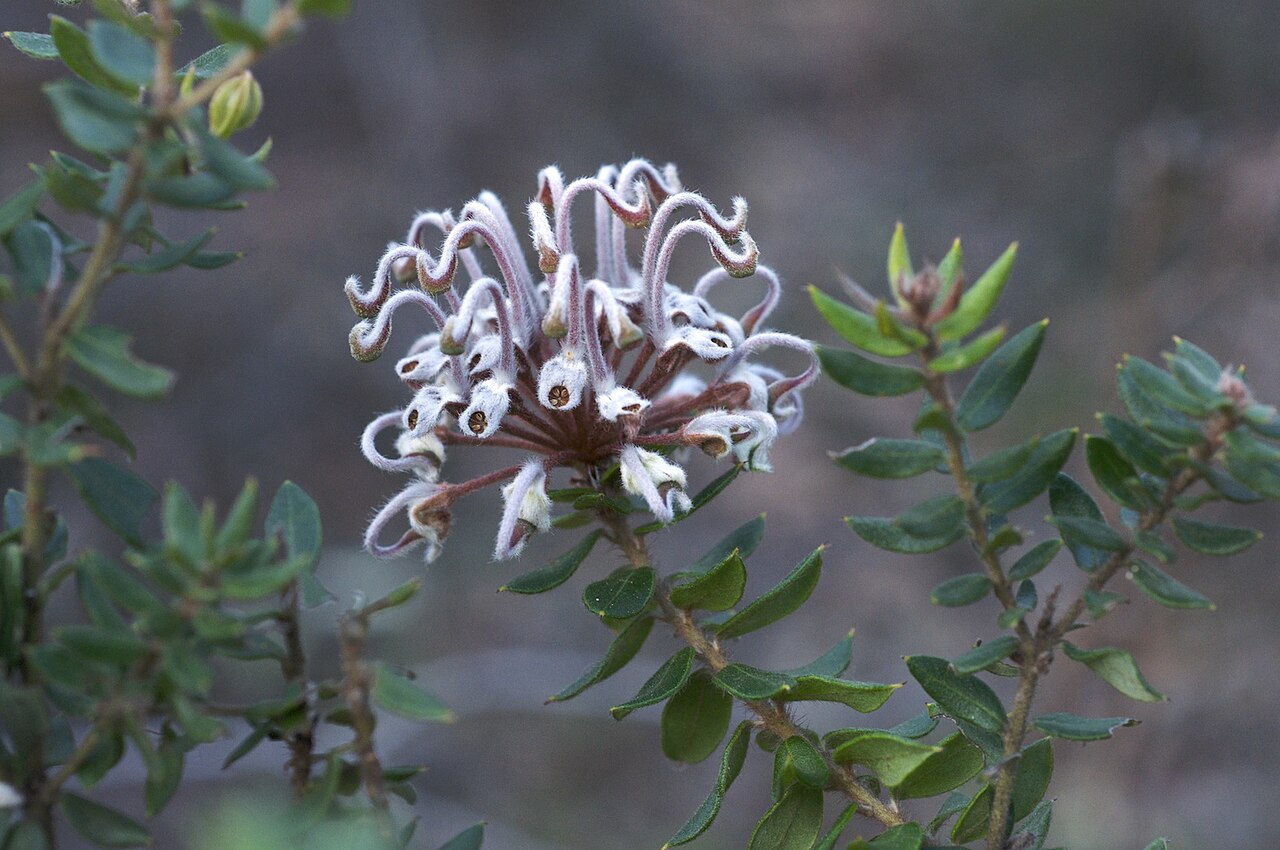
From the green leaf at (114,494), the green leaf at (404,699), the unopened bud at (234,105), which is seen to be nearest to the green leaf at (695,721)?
the green leaf at (404,699)

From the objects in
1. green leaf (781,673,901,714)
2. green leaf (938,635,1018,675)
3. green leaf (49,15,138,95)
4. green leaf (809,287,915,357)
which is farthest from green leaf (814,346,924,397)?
green leaf (49,15,138,95)

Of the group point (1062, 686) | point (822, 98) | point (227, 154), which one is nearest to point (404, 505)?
point (227, 154)

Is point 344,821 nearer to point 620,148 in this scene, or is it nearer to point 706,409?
point 706,409

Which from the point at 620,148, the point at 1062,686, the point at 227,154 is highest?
the point at 227,154

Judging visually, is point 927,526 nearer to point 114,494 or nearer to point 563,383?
point 563,383

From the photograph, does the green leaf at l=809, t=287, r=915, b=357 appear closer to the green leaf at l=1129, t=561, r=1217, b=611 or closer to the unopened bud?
the green leaf at l=1129, t=561, r=1217, b=611

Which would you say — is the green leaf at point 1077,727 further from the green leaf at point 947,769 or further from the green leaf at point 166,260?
the green leaf at point 166,260
